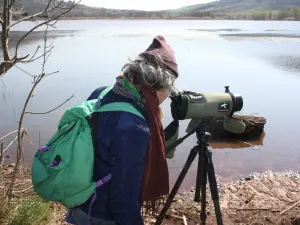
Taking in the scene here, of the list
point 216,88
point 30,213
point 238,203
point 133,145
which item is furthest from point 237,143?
point 133,145

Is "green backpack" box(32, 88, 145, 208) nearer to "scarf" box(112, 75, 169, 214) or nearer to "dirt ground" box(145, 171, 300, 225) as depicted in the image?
"scarf" box(112, 75, 169, 214)

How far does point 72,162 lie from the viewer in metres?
1.53

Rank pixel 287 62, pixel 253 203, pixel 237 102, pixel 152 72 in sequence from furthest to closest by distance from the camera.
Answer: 1. pixel 287 62
2. pixel 253 203
3. pixel 237 102
4. pixel 152 72

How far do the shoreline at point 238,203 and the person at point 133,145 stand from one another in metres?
1.12

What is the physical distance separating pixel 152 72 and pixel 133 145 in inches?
13.2

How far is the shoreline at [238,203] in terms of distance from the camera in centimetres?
285

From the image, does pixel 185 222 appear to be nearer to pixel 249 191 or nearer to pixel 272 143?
pixel 249 191

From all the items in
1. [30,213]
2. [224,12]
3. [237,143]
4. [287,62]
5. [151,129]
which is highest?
[224,12]

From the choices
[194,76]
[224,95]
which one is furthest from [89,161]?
[194,76]

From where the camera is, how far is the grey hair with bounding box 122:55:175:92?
61.8 inches

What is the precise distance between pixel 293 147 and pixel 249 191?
2.48 meters

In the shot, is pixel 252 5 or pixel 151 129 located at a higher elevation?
pixel 252 5

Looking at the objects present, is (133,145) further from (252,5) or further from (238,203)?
(252,5)

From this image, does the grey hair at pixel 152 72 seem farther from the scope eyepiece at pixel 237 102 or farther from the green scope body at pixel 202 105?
the scope eyepiece at pixel 237 102
